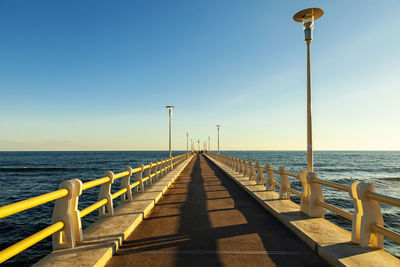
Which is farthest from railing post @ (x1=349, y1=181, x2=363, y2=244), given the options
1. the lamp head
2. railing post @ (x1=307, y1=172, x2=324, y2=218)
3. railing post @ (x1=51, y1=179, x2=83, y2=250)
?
the lamp head

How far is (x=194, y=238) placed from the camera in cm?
468

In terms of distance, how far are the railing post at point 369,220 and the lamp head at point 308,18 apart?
6.53 meters

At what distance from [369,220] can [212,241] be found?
2.63 meters

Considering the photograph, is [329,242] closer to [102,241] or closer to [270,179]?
[102,241]

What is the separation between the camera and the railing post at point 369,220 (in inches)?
152

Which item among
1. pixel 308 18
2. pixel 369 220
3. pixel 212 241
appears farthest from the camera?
pixel 308 18

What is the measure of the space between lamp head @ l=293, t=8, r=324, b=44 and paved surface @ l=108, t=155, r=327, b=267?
6.28 metres

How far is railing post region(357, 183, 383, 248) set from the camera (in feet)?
12.6

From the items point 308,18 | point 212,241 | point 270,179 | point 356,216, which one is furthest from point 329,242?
point 308,18

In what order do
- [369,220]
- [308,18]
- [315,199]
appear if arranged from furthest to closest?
1. [308,18]
2. [315,199]
3. [369,220]

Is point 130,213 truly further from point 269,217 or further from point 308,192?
point 308,192

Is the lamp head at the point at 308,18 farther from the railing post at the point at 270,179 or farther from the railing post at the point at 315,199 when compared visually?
the railing post at the point at 315,199

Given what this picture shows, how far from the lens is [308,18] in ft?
28.5

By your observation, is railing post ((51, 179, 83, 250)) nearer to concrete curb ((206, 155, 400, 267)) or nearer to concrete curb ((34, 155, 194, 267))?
concrete curb ((34, 155, 194, 267))
